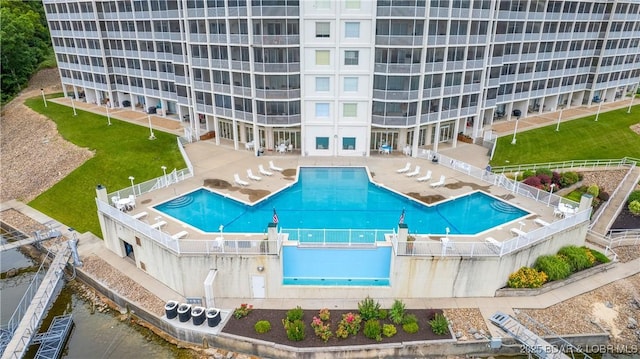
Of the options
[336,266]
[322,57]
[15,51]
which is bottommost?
[336,266]

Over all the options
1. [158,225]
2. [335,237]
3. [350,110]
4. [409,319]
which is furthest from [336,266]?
[350,110]

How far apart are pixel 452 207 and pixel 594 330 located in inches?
427

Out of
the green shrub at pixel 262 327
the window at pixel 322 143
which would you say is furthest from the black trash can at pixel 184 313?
the window at pixel 322 143

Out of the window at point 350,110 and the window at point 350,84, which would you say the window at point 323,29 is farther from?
the window at point 350,110

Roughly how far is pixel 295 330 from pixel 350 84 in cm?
2405

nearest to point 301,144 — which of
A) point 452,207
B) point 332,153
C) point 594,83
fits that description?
point 332,153

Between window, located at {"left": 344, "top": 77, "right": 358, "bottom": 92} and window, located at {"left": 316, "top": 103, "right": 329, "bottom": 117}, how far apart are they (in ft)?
7.99

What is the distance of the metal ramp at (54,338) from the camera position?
20.6 m

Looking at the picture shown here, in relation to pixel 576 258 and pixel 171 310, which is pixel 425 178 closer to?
pixel 576 258

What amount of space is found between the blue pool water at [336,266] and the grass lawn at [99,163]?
16.2m

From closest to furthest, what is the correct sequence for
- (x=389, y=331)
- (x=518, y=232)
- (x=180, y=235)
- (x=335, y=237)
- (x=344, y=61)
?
1. (x=389, y=331)
2. (x=335, y=237)
3. (x=180, y=235)
4. (x=518, y=232)
5. (x=344, y=61)

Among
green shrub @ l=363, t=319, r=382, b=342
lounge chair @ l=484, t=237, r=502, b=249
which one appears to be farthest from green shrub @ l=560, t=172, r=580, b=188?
green shrub @ l=363, t=319, r=382, b=342

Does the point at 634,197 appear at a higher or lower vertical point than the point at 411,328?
higher

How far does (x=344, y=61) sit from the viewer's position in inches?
1432
